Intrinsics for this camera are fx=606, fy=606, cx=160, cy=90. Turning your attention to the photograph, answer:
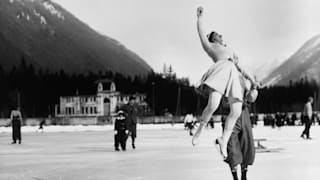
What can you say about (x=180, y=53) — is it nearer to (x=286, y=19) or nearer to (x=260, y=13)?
(x=260, y=13)

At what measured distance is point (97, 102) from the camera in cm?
8188

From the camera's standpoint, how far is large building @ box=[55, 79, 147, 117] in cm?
7481

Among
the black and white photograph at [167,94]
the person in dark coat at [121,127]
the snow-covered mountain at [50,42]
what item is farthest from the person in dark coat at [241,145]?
the snow-covered mountain at [50,42]

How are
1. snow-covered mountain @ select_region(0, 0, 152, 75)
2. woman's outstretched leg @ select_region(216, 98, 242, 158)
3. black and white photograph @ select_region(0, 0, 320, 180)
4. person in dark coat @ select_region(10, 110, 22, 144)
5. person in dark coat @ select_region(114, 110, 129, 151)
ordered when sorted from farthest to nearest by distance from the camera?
snow-covered mountain @ select_region(0, 0, 152, 75) → person in dark coat @ select_region(10, 110, 22, 144) → person in dark coat @ select_region(114, 110, 129, 151) → black and white photograph @ select_region(0, 0, 320, 180) → woman's outstretched leg @ select_region(216, 98, 242, 158)

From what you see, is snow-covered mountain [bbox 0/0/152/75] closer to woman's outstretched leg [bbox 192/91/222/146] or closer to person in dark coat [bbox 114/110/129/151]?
person in dark coat [bbox 114/110/129/151]

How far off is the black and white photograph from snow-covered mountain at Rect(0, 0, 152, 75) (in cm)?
47

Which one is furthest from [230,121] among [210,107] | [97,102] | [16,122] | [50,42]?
[50,42]

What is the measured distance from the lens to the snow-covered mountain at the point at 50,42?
103062 mm

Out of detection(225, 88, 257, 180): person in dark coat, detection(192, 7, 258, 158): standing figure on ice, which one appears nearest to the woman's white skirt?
detection(192, 7, 258, 158): standing figure on ice

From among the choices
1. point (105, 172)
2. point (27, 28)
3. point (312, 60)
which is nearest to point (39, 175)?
point (105, 172)

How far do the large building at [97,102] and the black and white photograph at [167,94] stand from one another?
0.75 ft

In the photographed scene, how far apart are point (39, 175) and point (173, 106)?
6633 centimetres

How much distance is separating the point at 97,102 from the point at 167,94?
12.2 metres

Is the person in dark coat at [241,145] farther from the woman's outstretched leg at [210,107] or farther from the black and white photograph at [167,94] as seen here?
the woman's outstretched leg at [210,107]
